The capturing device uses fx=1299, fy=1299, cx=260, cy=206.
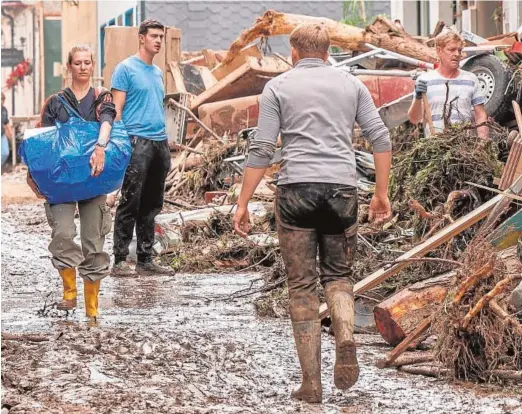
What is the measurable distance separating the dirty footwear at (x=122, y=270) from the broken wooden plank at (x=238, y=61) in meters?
11.5

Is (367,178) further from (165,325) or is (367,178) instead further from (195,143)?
(195,143)

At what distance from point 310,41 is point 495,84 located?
7.03 metres

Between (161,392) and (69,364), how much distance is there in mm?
730

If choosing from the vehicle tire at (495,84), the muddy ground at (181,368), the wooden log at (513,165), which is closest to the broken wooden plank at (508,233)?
the wooden log at (513,165)

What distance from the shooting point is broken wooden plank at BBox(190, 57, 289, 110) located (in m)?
21.1

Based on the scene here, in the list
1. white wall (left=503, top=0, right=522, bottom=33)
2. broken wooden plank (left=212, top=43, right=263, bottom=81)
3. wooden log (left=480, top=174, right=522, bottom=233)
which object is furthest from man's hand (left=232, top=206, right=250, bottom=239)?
broken wooden plank (left=212, top=43, right=263, bottom=81)

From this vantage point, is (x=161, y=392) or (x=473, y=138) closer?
(x=161, y=392)

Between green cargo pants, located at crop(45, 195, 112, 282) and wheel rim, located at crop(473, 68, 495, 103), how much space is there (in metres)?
5.71

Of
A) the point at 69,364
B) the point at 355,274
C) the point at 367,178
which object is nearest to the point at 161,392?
the point at 69,364

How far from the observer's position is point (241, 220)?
6.75 m

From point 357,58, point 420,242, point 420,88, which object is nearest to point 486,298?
point 420,242

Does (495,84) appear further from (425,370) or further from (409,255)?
(425,370)

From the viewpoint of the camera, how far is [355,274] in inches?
369

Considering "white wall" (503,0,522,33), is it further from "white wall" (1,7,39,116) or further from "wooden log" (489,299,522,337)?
"white wall" (1,7,39,116)
